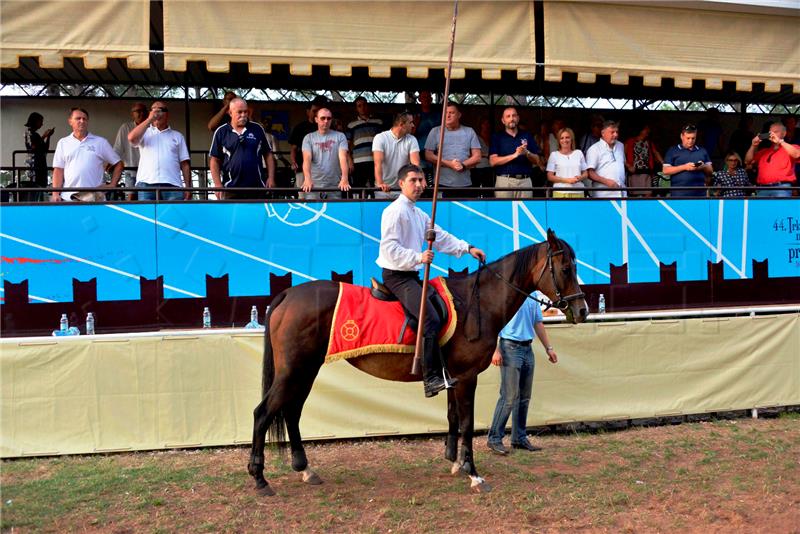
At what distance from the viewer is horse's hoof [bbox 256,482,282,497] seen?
6.37m

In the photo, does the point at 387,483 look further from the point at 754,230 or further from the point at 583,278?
the point at 754,230

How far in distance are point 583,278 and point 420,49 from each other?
339 centimetres

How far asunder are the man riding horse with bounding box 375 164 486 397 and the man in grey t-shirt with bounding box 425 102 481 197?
8.10ft

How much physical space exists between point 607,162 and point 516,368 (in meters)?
3.53

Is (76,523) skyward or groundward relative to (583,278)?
groundward

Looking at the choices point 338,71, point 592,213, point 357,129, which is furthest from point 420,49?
point 592,213

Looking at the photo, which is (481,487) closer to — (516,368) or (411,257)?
(516,368)

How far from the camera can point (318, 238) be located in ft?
27.3

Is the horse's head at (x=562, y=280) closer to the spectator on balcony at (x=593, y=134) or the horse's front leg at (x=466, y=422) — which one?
the horse's front leg at (x=466, y=422)

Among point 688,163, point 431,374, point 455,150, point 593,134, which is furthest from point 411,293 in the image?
point 593,134

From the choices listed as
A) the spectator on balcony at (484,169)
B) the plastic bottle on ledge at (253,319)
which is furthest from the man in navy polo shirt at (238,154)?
the spectator on balcony at (484,169)

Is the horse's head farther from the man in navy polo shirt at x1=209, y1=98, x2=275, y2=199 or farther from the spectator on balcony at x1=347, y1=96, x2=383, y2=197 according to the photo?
the man in navy polo shirt at x1=209, y1=98, x2=275, y2=199

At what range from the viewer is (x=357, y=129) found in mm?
9711

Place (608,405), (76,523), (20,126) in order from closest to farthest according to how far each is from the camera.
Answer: (76,523)
(608,405)
(20,126)
